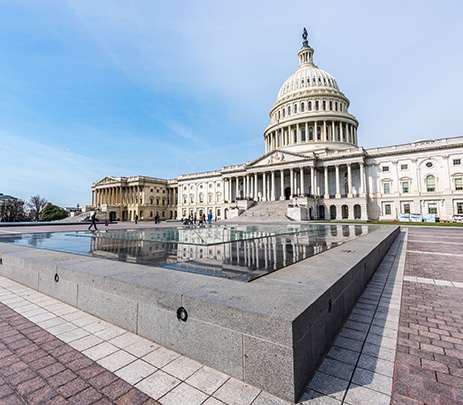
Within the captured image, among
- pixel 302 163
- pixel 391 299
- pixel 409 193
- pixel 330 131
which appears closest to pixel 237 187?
pixel 302 163

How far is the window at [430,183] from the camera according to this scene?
4653 centimetres

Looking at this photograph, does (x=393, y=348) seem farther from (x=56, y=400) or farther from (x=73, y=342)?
(x=73, y=342)

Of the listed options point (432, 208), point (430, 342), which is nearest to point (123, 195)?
point (432, 208)

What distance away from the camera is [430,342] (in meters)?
3.58

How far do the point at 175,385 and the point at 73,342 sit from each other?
1.90 meters

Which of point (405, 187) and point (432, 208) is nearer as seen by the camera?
point (432, 208)

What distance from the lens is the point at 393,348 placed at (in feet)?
11.1

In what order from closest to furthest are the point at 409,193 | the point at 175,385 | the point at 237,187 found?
the point at 175,385
the point at 409,193
the point at 237,187

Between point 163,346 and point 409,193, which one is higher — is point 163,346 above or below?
below

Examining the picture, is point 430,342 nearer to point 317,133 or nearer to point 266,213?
point 266,213

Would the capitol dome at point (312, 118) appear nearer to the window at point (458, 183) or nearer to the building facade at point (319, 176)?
the building facade at point (319, 176)

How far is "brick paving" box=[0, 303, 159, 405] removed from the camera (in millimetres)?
2389

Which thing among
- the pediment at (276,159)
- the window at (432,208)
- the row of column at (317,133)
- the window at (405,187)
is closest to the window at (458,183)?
the window at (432,208)

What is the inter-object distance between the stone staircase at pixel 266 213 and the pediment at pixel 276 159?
10.6 m
